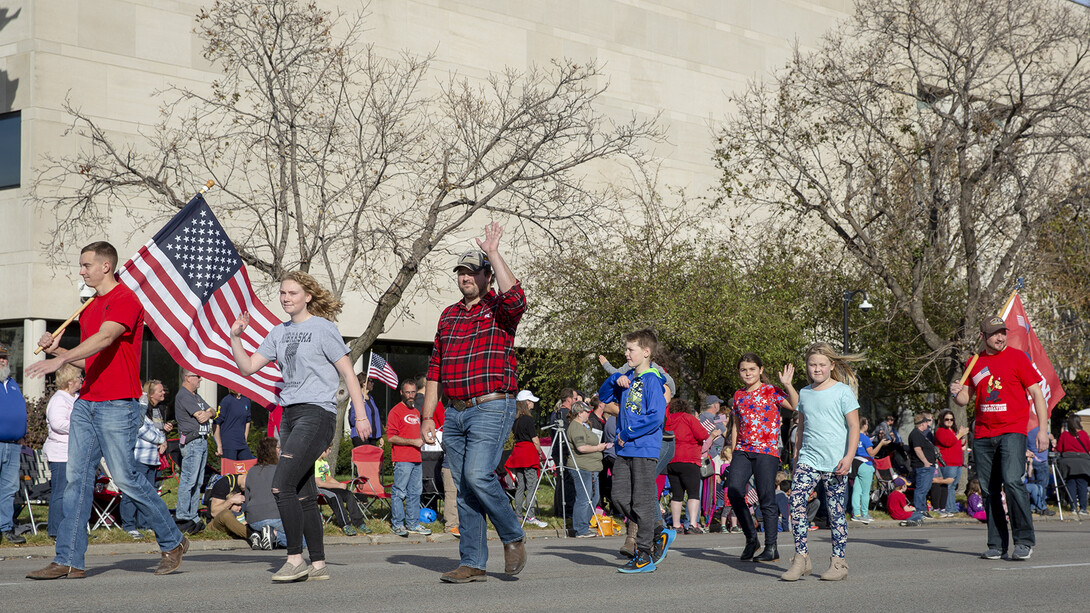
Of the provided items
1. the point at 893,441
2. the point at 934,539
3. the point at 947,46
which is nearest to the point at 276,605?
the point at 934,539

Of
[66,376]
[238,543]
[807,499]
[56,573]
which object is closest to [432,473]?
[238,543]

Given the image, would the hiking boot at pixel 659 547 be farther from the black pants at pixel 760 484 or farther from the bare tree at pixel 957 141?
the bare tree at pixel 957 141

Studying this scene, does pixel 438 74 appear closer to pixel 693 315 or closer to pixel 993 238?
pixel 693 315

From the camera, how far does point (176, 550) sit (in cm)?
852

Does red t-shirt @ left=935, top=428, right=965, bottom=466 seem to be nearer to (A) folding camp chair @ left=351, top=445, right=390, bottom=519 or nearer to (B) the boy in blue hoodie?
(A) folding camp chair @ left=351, top=445, right=390, bottom=519

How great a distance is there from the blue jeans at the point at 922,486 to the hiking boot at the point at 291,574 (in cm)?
1392

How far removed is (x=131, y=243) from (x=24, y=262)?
2419 millimetres

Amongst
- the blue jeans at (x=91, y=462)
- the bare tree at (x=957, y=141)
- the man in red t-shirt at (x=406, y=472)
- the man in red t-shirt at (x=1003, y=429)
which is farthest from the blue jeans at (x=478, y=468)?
the bare tree at (x=957, y=141)

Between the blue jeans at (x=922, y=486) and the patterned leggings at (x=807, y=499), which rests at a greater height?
the patterned leggings at (x=807, y=499)

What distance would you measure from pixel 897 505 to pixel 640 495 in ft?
39.9

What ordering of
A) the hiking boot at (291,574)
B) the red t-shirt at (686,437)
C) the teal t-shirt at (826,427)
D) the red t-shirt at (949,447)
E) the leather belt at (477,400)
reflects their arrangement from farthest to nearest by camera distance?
1. the red t-shirt at (949,447)
2. the red t-shirt at (686,437)
3. the teal t-shirt at (826,427)
4. the hiking boot at (291,574)
5. the leather belt at (477,400)

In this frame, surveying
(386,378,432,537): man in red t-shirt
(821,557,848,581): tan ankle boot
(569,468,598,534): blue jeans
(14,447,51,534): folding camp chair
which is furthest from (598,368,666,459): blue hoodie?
(14,447,51,534): folding camp chair

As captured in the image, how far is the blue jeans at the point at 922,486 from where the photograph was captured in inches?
773

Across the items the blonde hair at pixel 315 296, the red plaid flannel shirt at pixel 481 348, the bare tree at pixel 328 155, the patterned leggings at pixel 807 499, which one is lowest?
the patterned leggings at pixel 807 499
